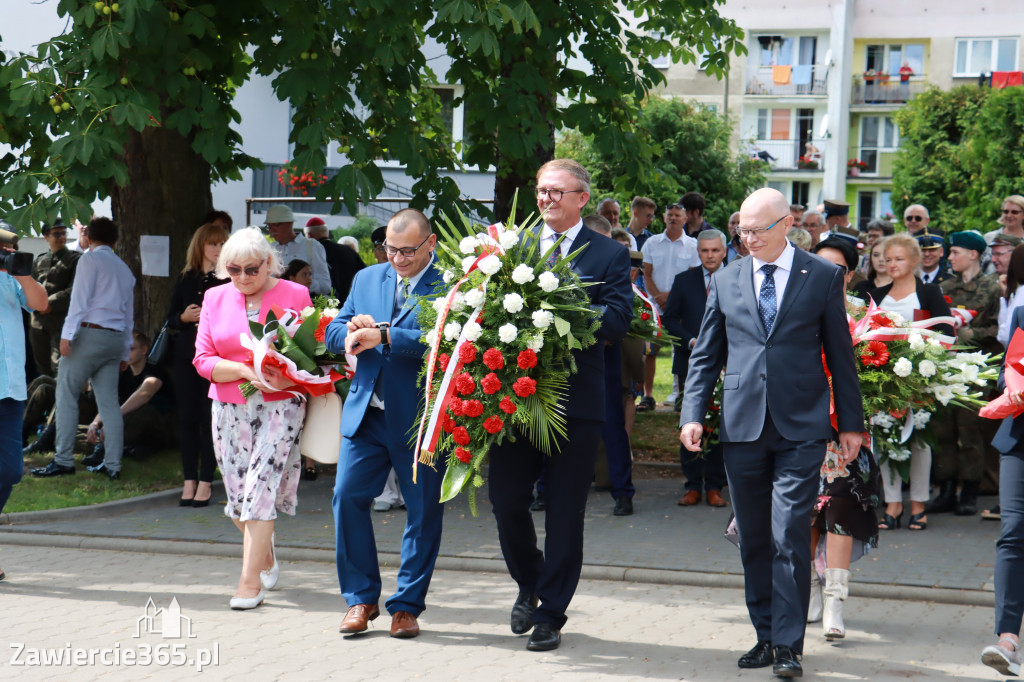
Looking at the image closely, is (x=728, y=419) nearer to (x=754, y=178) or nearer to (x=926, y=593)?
(x=926, y=593)

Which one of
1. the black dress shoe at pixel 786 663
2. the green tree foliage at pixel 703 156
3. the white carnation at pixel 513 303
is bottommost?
the black dress shoe at pixel 786 663

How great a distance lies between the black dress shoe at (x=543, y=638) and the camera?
589cm

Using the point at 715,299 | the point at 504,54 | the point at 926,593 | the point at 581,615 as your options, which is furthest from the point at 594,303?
the point at 504,54

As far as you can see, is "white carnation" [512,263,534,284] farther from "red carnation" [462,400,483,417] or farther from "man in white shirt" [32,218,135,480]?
"man in white shirt" [32,218,135,480]

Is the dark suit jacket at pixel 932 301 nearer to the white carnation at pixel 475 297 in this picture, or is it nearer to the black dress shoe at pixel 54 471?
the white carnation at pixel 475 297

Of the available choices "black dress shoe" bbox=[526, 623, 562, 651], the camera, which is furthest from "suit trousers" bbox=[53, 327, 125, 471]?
"black dress shoe" bbox=[526, 623, 562, 651]

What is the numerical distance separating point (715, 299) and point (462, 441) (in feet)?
4.71

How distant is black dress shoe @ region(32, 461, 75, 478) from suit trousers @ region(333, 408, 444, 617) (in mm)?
5658

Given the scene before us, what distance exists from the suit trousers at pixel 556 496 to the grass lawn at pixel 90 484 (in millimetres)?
5140

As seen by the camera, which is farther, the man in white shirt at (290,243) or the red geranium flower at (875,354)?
the man in white shirt at (290,243)

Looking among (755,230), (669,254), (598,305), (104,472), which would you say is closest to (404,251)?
(598,305)

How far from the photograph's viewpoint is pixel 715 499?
9.86m

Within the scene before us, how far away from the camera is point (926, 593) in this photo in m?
7.07

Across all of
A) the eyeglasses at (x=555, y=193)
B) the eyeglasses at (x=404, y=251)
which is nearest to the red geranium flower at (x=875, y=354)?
the eyeglasses at (x=555, y=193)
